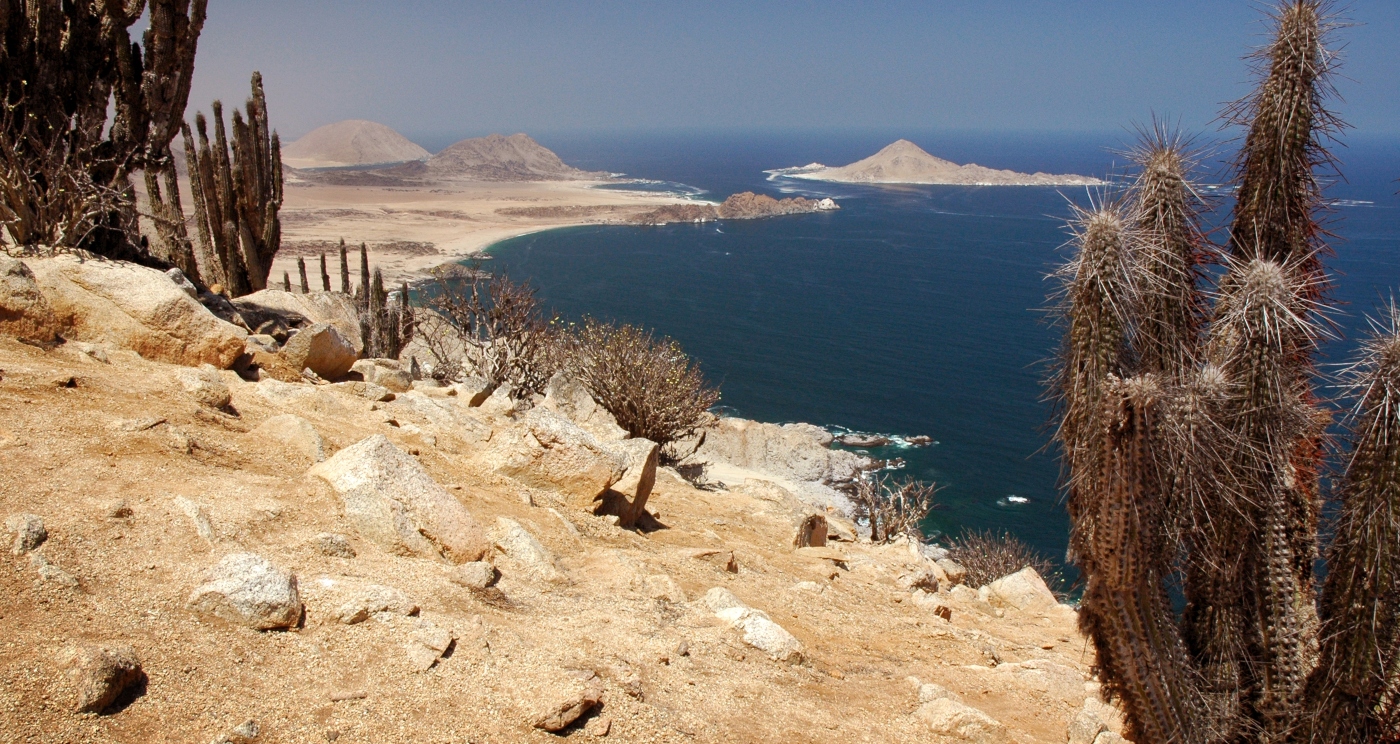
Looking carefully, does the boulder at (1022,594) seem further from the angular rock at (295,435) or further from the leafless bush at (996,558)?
the angular rock at (295,435)

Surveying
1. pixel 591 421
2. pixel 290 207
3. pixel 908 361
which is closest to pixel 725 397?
pixel 908 361

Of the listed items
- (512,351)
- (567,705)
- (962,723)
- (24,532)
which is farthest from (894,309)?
(24,532)

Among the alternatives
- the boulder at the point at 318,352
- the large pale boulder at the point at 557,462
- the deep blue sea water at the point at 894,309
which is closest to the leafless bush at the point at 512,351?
the boulder at the point at 318,352

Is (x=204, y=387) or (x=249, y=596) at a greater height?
(x=204, y=387)

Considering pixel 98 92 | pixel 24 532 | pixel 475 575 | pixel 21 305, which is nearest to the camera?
pixel 24 532

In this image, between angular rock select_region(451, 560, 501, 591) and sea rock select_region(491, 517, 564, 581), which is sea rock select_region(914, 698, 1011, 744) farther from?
angular rock select_region(451, 560, 501, 591)

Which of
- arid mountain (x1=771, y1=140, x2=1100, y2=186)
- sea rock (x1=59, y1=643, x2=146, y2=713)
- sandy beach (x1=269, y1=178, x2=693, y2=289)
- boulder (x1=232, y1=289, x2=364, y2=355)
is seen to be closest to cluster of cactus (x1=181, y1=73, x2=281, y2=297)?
boulder (x1=232, y1=289, x2=364, y2=355)

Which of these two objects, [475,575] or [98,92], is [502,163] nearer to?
[98,92]
